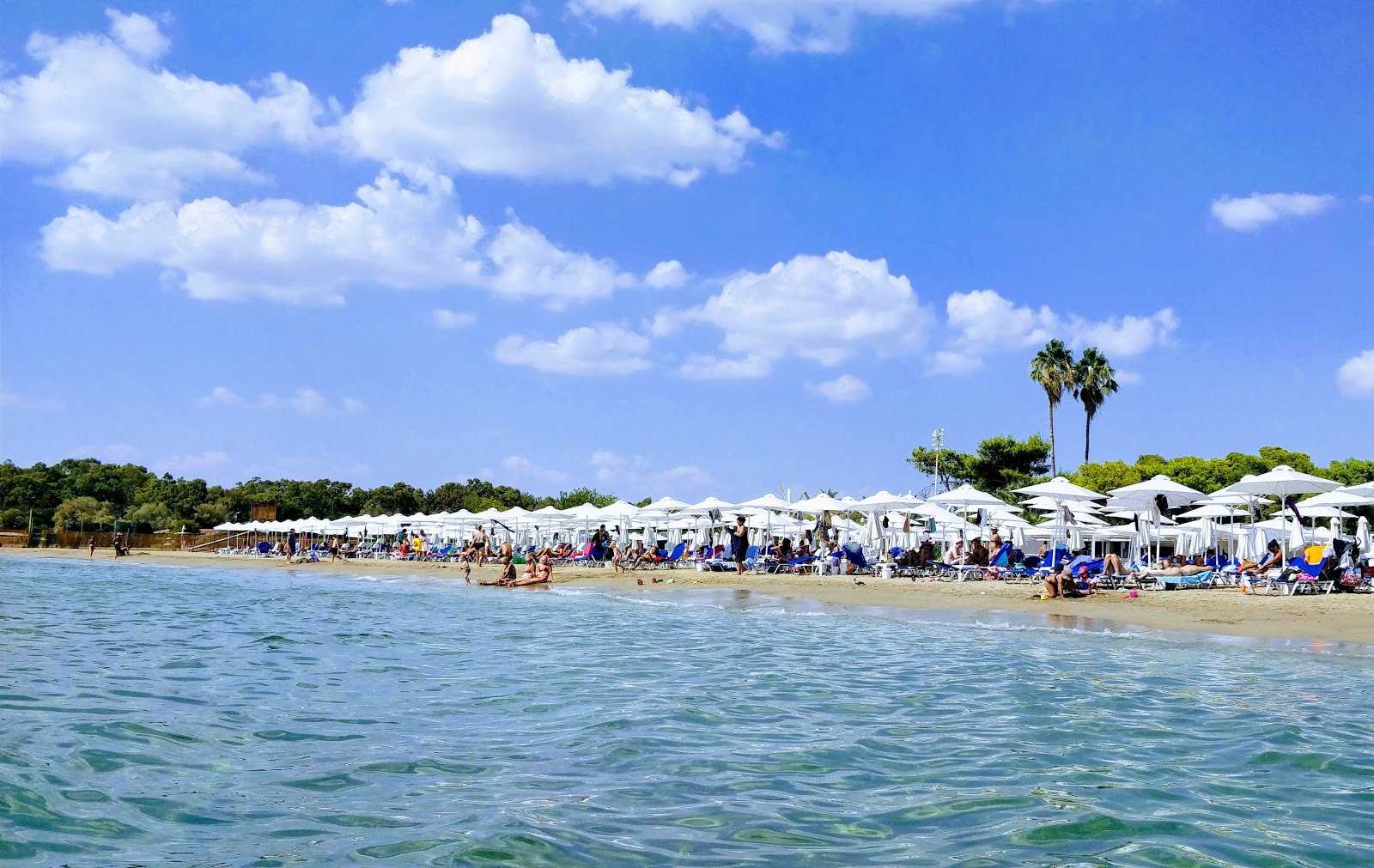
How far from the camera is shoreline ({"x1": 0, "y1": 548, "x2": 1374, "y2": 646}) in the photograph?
1310 cm

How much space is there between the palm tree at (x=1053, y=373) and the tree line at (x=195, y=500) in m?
27.6

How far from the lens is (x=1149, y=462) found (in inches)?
1826

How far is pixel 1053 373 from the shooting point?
51094 millimetres

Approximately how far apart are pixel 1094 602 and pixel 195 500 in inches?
2907

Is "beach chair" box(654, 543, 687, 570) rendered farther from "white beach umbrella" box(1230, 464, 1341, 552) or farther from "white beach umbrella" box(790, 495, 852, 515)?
"white beach umbrella" box(1230, 464, 1341, 552)

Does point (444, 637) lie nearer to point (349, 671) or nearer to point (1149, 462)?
point (349, 671)

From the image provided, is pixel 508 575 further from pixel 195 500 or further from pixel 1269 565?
pixel 195 500

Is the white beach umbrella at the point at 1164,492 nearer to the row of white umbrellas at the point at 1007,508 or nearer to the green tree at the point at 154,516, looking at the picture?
the row of white umbrellas at the point at 1007,508

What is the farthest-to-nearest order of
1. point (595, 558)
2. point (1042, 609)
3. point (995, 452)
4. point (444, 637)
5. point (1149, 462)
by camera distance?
point (995, 452), point (1149, 462), point (595, 558), point (1042, 609), point (444, 637)

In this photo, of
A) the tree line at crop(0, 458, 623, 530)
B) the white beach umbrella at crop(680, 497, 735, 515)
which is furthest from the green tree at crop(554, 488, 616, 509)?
the white beach umbrella at crop(680, 497, 735, 515)

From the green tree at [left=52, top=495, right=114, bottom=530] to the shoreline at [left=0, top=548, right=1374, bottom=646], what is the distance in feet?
Result: 176

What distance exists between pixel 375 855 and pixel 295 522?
165 feet

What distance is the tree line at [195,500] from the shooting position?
7012 cm

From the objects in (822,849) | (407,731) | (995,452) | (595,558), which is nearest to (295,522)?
(595,558)
